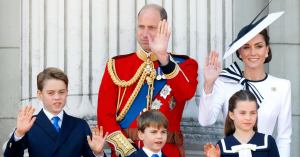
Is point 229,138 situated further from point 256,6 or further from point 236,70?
point 256,6

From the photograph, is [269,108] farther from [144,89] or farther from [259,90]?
[144,89]

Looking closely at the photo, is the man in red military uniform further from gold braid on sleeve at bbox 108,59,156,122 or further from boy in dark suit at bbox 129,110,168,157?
boy in dark suit at bbox 129,110,168,157

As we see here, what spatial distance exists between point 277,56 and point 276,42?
0.13 metres

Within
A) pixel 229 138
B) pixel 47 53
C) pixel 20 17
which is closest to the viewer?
pixel 229 138

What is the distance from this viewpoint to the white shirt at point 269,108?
730cm

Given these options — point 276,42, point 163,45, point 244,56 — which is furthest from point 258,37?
point 276,42

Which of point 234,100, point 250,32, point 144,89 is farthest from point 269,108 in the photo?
point 144,89

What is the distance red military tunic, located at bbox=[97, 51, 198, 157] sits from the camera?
282 inches

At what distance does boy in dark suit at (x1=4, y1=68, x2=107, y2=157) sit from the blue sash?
28 centimetres

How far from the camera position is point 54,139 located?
23.2ft

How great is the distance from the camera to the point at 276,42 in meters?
9.42

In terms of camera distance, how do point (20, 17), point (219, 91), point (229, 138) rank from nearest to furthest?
1. point (229, 138)
2. point (219, 91)
3. point (20, 17)

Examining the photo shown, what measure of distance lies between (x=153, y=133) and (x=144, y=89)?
50cm

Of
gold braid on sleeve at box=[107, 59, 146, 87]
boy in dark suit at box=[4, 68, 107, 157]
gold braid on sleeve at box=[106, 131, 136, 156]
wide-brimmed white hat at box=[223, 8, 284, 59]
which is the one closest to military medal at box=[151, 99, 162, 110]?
gold braid on sleeve at box=[107, 59, 146, 87]
